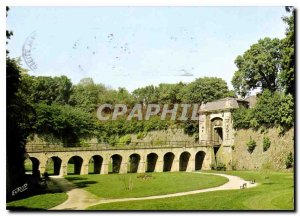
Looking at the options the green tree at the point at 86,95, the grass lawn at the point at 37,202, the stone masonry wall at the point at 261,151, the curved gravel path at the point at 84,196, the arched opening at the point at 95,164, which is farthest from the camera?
the arched opening at the point at 95,164

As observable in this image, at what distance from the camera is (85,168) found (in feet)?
84.5

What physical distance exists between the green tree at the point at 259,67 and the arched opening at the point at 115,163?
860 centimetres

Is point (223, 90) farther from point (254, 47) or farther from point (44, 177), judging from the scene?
point (44, 177)

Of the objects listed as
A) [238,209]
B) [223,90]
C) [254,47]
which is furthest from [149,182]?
[254,47]

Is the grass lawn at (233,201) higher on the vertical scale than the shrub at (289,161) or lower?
lower

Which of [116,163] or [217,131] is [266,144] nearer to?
[217,131]

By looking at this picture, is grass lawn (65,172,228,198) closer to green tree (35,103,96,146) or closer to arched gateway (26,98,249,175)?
green tree (35,103,96,146)

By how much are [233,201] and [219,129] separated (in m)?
10.9

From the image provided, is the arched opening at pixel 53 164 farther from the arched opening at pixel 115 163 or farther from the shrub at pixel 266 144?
the shrub at pixel 266 144

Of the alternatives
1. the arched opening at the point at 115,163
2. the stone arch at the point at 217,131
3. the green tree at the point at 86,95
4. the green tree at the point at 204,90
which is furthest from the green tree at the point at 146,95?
the stone arch at the point at 217,131

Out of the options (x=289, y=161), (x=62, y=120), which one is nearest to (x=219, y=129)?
(x=289, y=161)

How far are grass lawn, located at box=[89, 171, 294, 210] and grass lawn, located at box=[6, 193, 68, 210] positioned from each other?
162 cm

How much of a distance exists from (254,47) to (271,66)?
4.98ft

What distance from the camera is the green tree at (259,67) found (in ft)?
61.3
